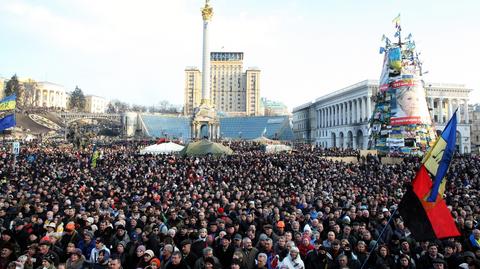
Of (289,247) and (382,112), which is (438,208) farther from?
(382,112)

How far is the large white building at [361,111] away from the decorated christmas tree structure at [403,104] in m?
33.6

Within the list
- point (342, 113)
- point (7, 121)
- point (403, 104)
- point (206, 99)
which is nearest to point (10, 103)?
point (7, 121)

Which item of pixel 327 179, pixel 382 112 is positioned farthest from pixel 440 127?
pixel 327 179

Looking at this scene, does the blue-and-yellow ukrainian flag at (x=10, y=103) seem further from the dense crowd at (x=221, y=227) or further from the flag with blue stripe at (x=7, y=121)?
the dense crowd at (x=221, y=227)

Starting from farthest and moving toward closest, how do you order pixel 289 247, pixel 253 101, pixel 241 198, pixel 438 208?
1. pixel 253 101
2. pixel 241 198
3. pixel 289 247
4. pixel 438 208

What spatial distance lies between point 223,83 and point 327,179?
11768 centimetres

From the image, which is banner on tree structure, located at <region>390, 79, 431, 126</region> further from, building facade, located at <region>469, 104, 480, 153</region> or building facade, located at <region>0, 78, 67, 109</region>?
building facade, located at <region>0, 78, 67, 109</region>

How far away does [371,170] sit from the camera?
22.9 meters

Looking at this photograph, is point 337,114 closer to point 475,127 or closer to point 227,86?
point 475,127

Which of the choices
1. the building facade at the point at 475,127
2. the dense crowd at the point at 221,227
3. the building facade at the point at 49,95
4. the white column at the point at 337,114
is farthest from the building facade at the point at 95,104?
the dense crowd at the point at 221,227

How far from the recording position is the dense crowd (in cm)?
621

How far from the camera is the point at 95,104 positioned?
477ft

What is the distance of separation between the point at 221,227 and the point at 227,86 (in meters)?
128

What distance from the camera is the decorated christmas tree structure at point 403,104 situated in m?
28.8
